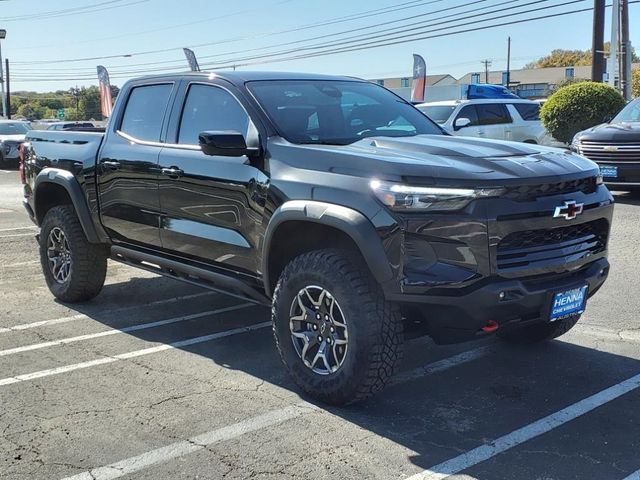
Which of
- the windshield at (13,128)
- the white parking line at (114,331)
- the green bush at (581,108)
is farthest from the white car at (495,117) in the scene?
the windshield at (13,128)

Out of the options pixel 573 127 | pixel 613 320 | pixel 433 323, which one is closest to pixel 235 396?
pixel 433 323

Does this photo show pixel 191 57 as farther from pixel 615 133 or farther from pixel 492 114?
pixel 615 133

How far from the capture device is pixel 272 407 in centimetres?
420

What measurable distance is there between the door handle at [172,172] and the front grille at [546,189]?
2.35 meters

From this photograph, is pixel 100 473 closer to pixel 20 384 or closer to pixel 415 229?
pixel 20 384

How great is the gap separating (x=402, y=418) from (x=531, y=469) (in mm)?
819

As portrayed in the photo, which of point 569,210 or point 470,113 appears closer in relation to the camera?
point 569,210

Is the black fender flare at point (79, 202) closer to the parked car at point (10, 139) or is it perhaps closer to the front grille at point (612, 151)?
the front grille at point (612, 151)

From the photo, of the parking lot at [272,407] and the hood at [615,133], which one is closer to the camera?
the parking lot at [272,407]

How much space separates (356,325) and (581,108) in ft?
49.5

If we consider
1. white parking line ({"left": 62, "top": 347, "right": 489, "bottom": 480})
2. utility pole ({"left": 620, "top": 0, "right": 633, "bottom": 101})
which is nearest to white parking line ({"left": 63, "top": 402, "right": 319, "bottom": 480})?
white parking line ({"left": 62, "top": 347, "right": 489, "bottom": 480})

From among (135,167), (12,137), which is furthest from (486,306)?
(12,137)

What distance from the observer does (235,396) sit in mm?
4387

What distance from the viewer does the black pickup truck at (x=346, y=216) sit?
3721 millimetres
